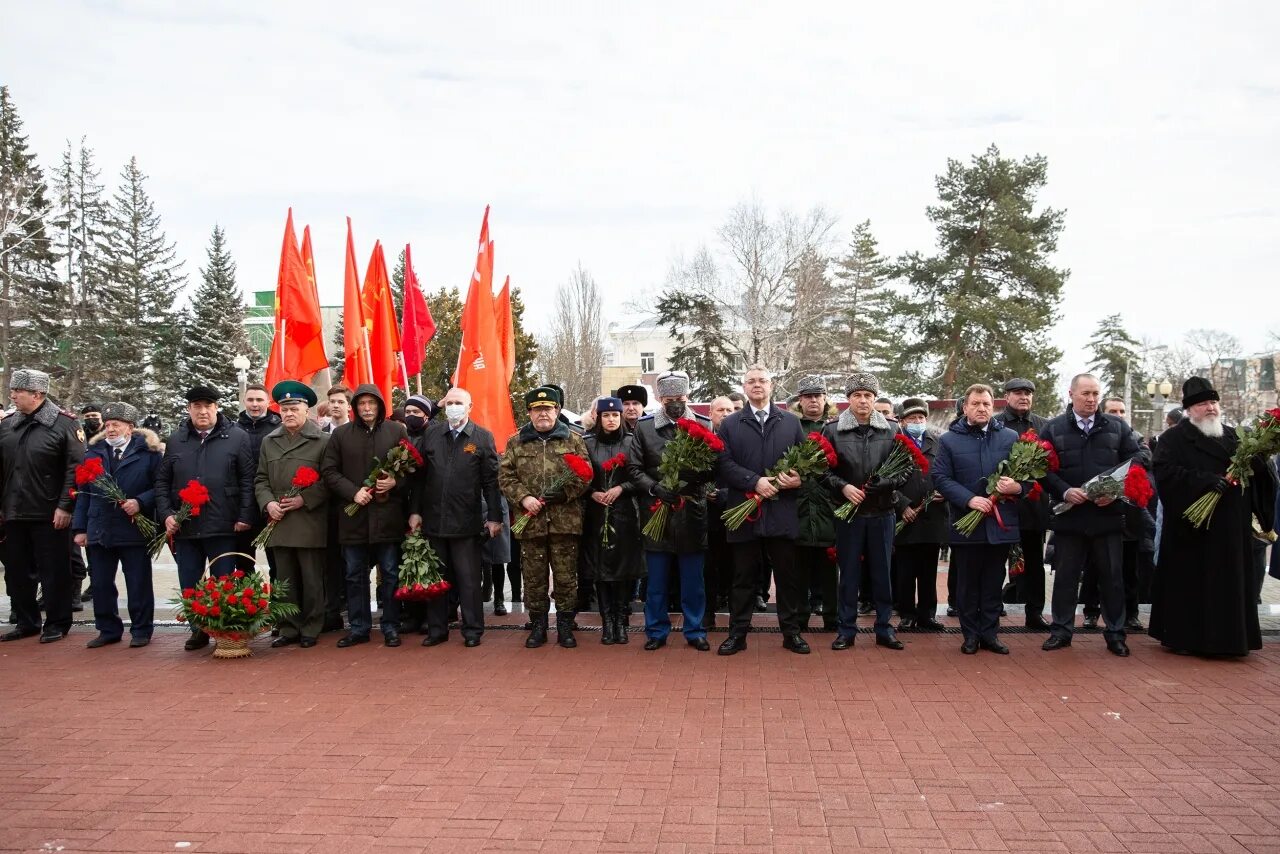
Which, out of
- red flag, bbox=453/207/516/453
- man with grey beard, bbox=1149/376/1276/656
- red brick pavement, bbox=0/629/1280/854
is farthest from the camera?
red flag, bbox=453/207/516/453

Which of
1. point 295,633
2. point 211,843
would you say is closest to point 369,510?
point 295,633

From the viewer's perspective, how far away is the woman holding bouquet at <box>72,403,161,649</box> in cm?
863

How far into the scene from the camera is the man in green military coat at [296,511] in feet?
28.1

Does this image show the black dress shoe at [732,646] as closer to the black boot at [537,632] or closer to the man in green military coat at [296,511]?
A: the black boot at [537,632]

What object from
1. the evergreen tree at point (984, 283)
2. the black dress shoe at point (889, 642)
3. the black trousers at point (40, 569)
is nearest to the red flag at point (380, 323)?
the black trousers at point (40, 569)

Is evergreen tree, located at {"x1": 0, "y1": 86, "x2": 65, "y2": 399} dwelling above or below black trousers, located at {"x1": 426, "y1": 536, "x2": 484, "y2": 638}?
above

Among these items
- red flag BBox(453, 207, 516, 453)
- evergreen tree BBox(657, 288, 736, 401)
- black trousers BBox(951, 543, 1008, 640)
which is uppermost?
evergreen tree BBox(657, 288, 736, 401)

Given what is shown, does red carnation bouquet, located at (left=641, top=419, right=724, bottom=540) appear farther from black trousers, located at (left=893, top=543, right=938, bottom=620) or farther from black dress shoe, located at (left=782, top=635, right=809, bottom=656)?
black trousers, located at (left=893, top=543, right=938, bottom=620)

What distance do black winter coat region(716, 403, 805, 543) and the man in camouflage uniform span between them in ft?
4.17

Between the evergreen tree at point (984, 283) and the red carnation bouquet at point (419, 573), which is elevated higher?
the evergreen tree at point (984, 283)

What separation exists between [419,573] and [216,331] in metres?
41.6

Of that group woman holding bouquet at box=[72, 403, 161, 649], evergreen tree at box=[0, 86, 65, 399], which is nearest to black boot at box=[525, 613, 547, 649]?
woman holding bouquet at box=[72, 403, 161, 649]

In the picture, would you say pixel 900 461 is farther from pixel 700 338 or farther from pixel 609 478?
pixel 700 338

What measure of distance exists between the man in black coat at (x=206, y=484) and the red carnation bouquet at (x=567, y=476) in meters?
2.65
